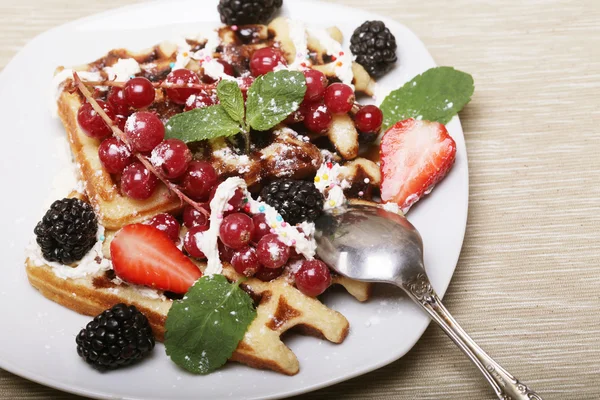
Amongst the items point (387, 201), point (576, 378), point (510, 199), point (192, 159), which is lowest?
point (576, 378)

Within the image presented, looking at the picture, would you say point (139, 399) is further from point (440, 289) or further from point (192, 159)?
point (440, 289)

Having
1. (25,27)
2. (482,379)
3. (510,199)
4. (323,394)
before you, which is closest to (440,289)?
(482,379)

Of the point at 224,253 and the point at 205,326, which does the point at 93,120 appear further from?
the point at 205,326

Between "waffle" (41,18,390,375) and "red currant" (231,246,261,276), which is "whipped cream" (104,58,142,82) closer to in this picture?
"waffle" (41,18,390,375)

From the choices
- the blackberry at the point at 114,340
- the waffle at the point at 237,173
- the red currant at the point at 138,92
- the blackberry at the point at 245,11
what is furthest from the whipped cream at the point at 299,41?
the blackberry at the point at 114,340

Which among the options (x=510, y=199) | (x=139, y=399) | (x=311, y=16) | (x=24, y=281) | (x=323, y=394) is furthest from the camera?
(x=311, y=16)

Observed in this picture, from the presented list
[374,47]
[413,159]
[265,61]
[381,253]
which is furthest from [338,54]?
[381,253]

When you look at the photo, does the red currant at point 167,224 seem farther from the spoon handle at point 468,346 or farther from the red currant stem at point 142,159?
the spoon handle at point 468,346
